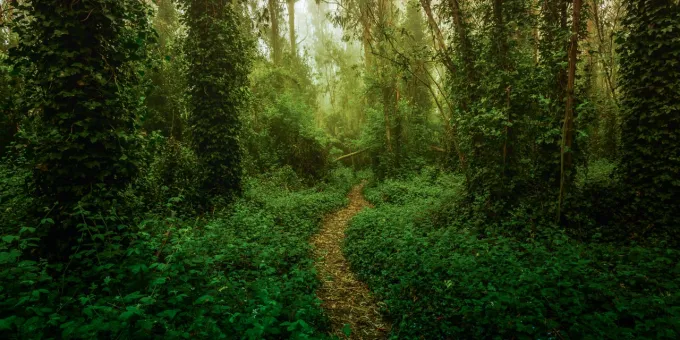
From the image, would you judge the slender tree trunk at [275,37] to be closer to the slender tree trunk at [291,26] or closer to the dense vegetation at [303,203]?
the slender tree trunk at [291,26]

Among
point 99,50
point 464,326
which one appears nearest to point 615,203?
point 464,326

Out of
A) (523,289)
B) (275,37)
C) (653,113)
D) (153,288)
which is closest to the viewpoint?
(153,288)

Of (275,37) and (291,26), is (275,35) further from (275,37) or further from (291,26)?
(291,26)

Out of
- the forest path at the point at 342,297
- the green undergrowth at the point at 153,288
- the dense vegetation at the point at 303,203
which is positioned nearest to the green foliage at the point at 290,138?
the dense vegetation at the point at 303,203

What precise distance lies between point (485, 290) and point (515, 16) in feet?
27.5

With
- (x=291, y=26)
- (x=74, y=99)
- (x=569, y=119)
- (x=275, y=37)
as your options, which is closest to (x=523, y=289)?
(x=569, y=119)

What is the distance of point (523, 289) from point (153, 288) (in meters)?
4.91

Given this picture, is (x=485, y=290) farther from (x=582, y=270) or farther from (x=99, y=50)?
(x=99, y=50)

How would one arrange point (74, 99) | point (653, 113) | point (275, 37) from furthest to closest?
point (275, 37) < point (653, 113) < point (74, 99)

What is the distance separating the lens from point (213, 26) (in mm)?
9992

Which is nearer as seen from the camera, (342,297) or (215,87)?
(342,297)

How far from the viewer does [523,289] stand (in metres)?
4.48

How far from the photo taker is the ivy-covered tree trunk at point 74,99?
4770mm

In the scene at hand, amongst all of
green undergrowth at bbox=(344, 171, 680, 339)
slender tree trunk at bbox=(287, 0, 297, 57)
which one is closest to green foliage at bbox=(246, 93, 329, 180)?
slender tree trunk at bbox=(287, 0, 297, 57)
